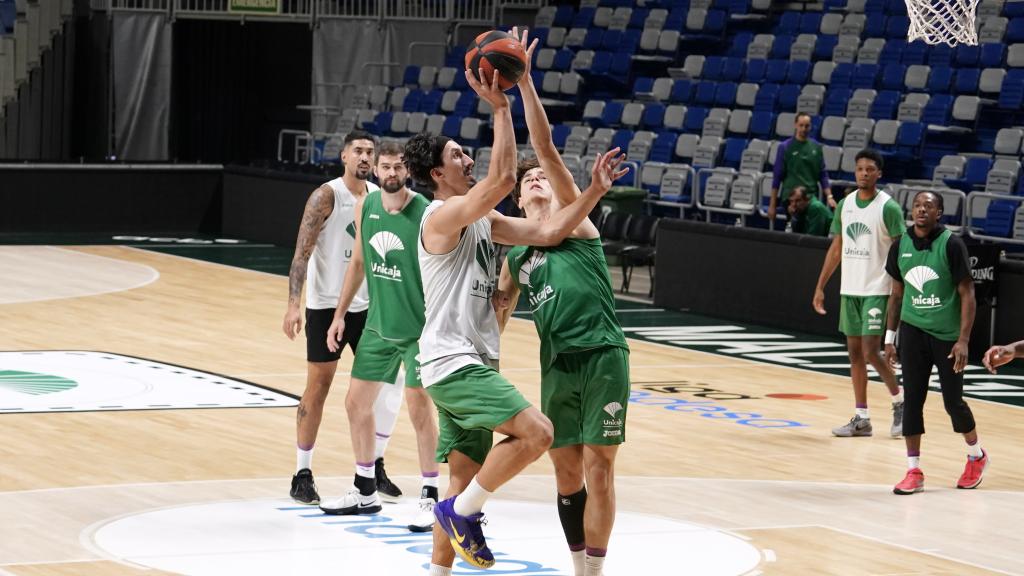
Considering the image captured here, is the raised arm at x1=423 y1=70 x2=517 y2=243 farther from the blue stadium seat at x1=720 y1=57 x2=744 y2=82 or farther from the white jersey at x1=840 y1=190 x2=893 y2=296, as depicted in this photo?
the blue stadium seat at x1=720 y1=57 x2=744 y2=82

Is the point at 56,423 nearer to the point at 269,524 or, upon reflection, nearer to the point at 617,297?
the point at 269,524

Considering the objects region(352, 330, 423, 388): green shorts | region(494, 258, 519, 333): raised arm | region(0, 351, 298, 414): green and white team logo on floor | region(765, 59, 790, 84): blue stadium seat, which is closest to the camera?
region(494, 258, 519, 333): raised arm

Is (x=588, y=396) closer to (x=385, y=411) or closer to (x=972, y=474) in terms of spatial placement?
(x=385, y=411)

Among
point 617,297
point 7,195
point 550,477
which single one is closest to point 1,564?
point 550,477

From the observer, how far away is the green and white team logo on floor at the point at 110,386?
37.7 ft

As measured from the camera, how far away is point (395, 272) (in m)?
7.86

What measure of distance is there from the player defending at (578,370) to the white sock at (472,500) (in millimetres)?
405

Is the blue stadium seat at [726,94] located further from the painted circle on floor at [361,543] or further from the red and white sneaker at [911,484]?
the painted circle on floor at [361,543]

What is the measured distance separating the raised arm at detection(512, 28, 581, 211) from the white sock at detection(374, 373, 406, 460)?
2255 millimetres

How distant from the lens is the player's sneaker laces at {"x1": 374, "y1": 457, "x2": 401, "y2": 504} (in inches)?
342

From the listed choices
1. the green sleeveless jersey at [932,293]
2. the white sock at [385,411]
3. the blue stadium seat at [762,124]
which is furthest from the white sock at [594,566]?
the blue stadium seat at [762,124]

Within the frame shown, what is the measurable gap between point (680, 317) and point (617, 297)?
1.78m

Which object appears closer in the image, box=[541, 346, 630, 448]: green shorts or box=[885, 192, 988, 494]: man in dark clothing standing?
box=[541, 346, 630, 448]: green shorts

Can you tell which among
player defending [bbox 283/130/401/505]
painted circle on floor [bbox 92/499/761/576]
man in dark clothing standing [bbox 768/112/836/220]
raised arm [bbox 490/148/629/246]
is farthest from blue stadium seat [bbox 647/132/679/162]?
raised arm [bbox 490/148/629/246]
